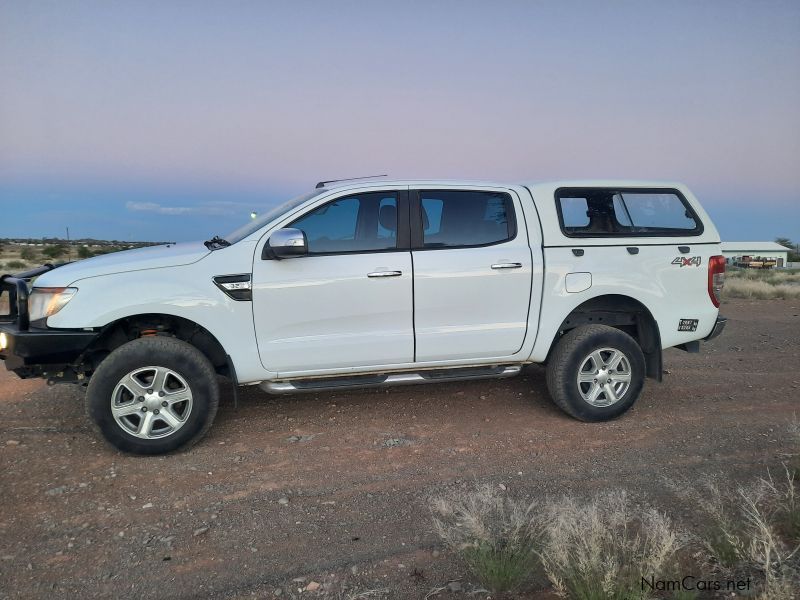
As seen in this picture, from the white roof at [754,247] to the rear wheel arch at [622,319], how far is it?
7211cm

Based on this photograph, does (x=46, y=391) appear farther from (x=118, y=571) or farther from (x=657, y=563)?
(x=657, y=563)

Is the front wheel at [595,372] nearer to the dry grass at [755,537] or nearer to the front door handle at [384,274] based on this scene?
the dry grass at [755,537]

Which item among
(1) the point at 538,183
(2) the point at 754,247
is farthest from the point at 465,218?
(2) the point at 754,247

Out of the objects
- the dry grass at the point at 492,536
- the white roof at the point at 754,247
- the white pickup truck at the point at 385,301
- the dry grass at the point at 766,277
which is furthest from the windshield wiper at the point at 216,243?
the white roof at the point at 754,247

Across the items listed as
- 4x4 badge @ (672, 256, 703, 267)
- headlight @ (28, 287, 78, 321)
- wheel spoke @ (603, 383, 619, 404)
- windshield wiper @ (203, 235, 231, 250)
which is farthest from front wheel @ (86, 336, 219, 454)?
4x4 badge @ (672, 256, 703, 267)

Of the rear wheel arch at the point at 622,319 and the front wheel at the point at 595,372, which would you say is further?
the rear wheel arch at the point at 622,319

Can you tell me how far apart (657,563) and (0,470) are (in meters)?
4.22

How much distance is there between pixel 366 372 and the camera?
4715 millimetres

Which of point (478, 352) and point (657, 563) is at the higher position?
point (478, 352)

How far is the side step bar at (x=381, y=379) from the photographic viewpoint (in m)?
4.57

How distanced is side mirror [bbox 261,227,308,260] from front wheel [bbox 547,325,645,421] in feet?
7.86

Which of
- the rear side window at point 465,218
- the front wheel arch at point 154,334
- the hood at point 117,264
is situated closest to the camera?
the hood at point 117,264

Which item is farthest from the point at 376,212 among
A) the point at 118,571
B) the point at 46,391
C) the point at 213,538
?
the point at 46,391

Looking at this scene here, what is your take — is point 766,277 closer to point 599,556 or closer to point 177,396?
point 599,556
